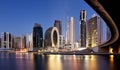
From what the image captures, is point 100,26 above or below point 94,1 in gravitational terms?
above

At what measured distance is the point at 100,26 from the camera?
196375 millimetres

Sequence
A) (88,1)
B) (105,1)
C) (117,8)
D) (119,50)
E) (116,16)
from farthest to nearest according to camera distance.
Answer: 1. (119,50)
2. (116,16)
3. (117,8)
4. (88,1)
5. (105,1)

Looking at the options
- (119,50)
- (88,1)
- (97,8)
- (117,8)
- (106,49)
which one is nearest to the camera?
(88,1)

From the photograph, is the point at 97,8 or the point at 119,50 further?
the point at 119,50

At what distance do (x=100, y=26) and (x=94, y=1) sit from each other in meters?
171

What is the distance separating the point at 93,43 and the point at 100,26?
11.9 m

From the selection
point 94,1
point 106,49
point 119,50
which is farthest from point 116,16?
point 106,49

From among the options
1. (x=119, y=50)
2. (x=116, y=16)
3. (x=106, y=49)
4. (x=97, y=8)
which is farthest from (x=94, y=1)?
(x=106, y=49)

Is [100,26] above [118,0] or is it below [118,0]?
above

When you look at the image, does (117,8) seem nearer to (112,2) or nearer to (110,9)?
(110,9)

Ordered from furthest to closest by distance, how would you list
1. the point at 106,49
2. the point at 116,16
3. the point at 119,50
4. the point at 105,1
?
1. the point at 106,49
2. the point at 119,50
3. the point at 116,16
4. the point at 105,1

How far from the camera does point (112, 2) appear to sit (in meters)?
25.8

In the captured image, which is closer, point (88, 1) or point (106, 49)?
point (88, 1)

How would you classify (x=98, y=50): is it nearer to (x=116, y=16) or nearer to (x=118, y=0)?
(x=116, y=16)
